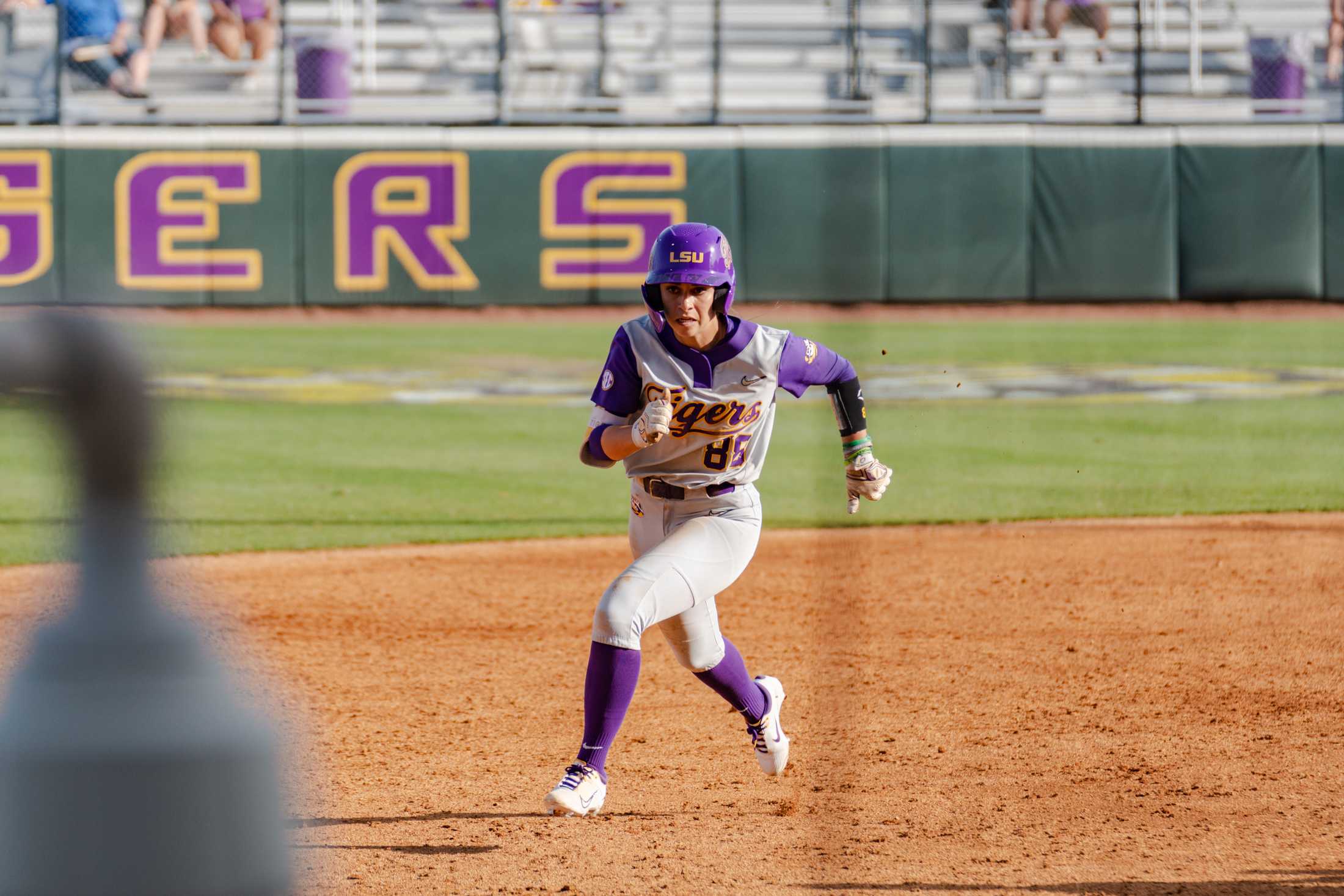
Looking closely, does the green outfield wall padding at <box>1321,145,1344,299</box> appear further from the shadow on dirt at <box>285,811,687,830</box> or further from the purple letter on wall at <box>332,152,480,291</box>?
the shadow on dirt at <box>285,811,687,830</box>

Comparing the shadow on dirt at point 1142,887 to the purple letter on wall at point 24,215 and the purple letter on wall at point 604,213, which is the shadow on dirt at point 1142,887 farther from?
the purple letter on wall at point 24,215

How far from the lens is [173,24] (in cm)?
2050

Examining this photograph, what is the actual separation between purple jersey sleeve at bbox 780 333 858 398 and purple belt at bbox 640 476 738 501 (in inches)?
13.3

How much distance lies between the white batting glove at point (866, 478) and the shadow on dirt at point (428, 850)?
1386mm

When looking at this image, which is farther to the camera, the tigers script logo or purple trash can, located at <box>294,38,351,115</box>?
purple trash can, located at <box>294,38,351,115</box>

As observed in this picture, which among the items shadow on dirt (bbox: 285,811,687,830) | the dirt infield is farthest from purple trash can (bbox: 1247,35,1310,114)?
shadow on dirt (bbox: 285,811,687,830)

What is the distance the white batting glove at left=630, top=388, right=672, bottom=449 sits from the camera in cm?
407

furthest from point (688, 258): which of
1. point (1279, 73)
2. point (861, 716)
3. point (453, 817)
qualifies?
point (1279, 73)

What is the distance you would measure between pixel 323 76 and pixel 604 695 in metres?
16.1

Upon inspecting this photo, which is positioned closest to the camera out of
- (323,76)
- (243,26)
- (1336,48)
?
(323,76)

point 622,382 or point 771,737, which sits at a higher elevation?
point 622,382

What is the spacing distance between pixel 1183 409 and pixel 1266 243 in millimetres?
6093

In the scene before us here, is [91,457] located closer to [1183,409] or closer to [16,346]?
[16,346]

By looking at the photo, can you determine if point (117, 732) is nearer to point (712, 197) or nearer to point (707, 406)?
point (707, 406)
